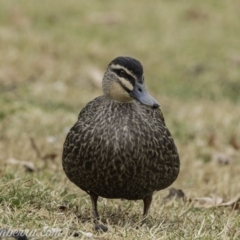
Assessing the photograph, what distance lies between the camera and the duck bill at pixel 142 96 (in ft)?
15.8

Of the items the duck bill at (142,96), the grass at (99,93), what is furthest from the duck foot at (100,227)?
the duck bill at (142,96)

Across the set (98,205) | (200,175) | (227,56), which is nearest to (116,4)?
(227,56)

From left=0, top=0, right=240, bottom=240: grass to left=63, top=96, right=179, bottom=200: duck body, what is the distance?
25 cm

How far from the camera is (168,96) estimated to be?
11734 mm

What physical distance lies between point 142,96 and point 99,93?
6.18 m

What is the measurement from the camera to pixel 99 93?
36.0 ft

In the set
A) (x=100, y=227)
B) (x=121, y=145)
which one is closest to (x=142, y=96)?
(x=121, y=145)

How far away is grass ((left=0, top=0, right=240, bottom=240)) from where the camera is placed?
16.4ft

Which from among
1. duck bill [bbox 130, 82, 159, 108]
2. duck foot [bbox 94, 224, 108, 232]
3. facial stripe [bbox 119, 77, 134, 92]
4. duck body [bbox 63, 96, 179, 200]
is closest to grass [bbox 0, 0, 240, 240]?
duck foot [bbox 94, 224, 108, 232]

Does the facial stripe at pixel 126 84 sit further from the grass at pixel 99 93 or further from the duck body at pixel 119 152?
the grass at pixel 99 93

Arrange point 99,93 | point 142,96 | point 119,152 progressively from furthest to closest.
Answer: point 99,93 < point 142,96 < point 119,152

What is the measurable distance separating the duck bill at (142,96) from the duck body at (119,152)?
0.49 feet

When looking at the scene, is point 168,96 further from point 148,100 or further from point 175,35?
point 148,100

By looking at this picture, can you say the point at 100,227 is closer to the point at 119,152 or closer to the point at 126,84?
the point at 119,152
